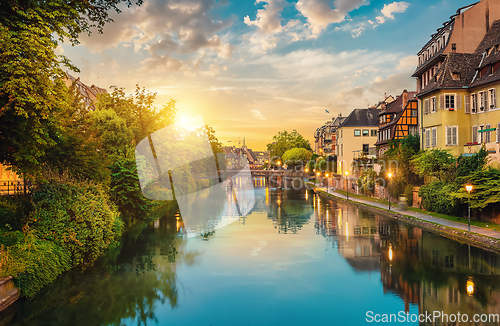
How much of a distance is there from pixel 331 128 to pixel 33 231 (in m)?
111

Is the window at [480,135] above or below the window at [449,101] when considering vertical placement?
below

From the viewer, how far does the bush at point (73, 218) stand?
750 inches

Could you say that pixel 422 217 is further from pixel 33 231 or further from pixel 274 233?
pixel 33 231

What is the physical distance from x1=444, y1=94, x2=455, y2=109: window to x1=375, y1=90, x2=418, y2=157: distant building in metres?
16.9

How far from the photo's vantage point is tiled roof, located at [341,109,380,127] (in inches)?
3445

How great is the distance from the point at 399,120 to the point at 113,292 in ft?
165

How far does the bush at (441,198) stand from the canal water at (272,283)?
13.3ft

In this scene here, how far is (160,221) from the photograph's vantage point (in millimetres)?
39125

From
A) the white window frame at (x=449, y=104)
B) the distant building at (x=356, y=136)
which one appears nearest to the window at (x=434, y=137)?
the white window frame at (x=449, y=104)

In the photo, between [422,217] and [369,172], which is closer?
[422,217]

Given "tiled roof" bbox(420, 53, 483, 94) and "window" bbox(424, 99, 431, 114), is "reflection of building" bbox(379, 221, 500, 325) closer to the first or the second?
"tiled roof" bbox(420, 53, 483, 94)

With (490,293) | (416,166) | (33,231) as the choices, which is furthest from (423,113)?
(33,231)

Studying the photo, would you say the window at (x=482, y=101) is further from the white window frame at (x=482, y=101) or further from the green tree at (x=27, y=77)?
the green tree at (x=27, y=77)

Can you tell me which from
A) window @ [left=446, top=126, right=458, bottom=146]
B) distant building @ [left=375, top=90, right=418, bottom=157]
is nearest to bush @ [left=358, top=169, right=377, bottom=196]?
distant building @ [left=375, top=90, right=418, bottom=157]
